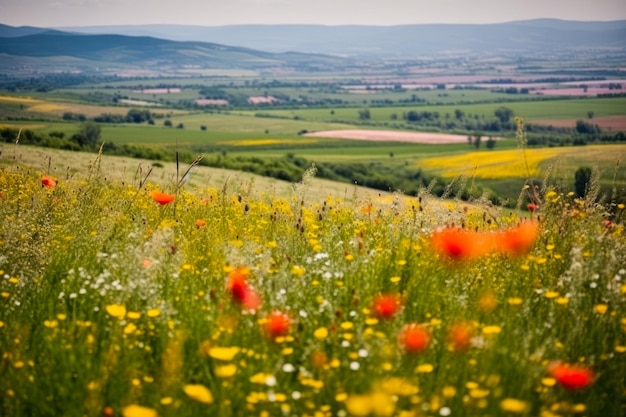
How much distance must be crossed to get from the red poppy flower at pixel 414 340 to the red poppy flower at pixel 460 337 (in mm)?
192

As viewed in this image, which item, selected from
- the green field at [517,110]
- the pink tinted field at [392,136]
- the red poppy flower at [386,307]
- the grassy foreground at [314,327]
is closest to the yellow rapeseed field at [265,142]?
the pink tinted field at [392,136]

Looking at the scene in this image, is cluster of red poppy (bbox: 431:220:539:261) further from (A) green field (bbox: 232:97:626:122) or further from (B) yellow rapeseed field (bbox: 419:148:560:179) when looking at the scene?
(A) green field (bbox: 232:97:626:122)

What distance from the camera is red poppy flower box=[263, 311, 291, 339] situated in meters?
3.98

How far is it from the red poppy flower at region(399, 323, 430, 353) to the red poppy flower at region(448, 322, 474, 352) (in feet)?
0.63

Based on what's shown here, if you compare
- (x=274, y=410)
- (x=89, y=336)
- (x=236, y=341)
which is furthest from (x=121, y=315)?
(x=274, y=410)

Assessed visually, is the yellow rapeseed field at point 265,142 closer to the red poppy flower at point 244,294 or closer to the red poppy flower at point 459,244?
the red poppy flower at point 459,244

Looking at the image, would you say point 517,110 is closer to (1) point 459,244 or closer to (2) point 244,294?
(1) point 459,244

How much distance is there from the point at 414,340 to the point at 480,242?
231 cm

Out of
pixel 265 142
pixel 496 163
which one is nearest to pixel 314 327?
pixel 496 163

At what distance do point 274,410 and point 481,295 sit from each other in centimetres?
235

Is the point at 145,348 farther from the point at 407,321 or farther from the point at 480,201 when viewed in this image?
the point at 480,201

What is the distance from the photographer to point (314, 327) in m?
4.41

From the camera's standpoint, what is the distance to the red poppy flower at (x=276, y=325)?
3977mm

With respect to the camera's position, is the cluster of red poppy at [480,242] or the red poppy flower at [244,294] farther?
the cluster of red poppy at [480,242]
